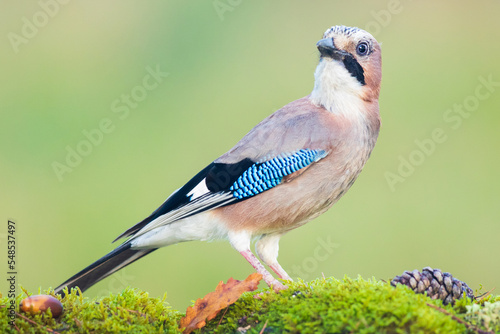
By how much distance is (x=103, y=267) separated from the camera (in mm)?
4945

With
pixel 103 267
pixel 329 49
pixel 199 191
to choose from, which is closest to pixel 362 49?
pixel 329 49

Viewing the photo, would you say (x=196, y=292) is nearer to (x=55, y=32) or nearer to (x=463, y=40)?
(x=55, y=32)

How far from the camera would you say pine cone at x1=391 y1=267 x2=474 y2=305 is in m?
3.89

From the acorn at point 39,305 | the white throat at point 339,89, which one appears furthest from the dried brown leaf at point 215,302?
the white throat at point 339,89

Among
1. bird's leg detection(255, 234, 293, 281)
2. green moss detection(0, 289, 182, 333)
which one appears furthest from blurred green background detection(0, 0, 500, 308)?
green moss detection(0, 289, 182, 333)

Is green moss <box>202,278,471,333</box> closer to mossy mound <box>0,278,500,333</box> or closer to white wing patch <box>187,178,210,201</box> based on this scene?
mossy mound <box>0,278,500,333</box>

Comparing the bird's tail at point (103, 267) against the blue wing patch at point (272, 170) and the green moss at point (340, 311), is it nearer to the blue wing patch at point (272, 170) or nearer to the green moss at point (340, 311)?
the blue wing patch at point (272, 170)

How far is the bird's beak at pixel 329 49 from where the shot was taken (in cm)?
505

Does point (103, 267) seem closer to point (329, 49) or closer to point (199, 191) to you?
point (199, 191)

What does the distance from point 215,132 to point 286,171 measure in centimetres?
401

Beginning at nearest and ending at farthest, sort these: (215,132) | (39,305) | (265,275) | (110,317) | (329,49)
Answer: (39,305)
(110,317)
(265,275)
(329,49)
(215,132)

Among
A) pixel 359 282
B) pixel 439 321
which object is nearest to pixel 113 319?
pixel 359 282

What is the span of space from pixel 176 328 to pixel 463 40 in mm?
7792

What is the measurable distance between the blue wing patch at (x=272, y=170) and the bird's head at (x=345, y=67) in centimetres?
49
